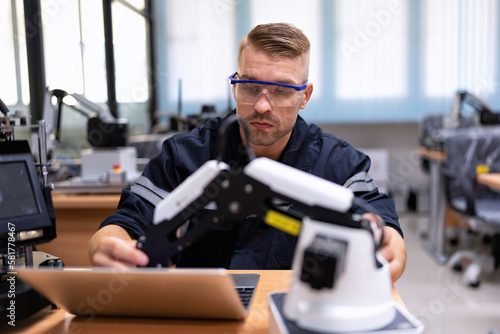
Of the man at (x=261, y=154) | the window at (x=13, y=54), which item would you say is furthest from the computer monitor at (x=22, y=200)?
the window at (x=13, y=54)

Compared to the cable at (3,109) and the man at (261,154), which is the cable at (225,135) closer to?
the man at (261,154)

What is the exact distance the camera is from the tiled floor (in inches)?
97.3

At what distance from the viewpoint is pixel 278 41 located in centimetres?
127

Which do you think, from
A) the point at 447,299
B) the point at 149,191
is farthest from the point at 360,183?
the point at 447,299

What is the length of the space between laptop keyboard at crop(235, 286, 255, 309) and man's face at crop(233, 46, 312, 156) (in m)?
0.44

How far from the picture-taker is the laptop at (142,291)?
0.72 meters

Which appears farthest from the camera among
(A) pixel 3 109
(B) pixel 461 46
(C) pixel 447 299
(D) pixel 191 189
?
(B) pixel 461 46

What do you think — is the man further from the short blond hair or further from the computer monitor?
the computer monitor

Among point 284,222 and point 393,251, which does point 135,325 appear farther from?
point 393,251

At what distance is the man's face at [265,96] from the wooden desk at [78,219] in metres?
1.14

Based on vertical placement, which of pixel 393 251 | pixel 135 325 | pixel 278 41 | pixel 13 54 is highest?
pixel 13 54

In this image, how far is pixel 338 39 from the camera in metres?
5.36

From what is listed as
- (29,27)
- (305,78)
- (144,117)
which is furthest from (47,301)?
(144,117)

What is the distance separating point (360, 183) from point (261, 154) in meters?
0.30
